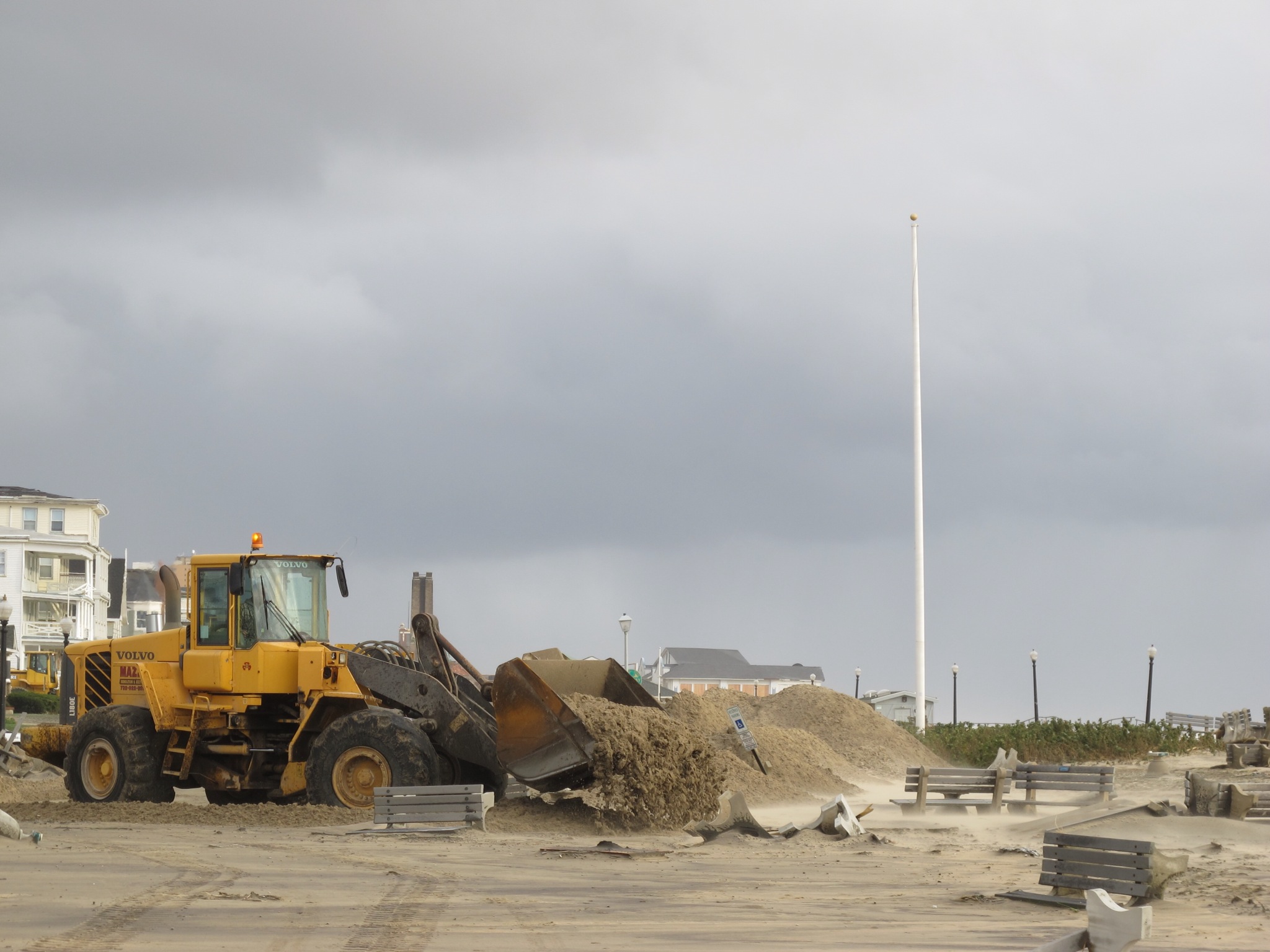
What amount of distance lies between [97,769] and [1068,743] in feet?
72.3

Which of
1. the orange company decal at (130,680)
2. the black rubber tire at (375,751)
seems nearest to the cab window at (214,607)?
the orange company decal at (130,680)

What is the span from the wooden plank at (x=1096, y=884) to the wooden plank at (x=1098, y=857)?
13 centimetres

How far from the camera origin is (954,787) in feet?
68.8

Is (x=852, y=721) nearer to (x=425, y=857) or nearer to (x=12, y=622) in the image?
(x=425, y=857)

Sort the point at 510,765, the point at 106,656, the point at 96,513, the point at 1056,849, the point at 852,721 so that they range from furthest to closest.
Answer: the point at 96,513 < the point at 852,721 < the point at 106,656 < the point at 510,765 < the point at 1056,849

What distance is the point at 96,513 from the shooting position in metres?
85.8

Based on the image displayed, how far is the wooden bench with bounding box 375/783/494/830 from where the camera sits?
15.3 m

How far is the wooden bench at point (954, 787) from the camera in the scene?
2064cm

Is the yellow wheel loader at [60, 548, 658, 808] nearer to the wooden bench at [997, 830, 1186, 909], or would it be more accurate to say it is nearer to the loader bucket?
the loader bucket

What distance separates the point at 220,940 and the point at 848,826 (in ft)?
28.8

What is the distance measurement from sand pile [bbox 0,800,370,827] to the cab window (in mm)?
2065

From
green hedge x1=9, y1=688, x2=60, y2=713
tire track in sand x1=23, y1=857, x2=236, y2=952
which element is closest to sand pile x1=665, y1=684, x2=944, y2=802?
tire track in sand x1=23, y1=857, x2=236, y2=952

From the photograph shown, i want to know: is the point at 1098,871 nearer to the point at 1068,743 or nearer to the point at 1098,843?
the point at 1098,843

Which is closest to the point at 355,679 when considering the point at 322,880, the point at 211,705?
the point at 211,705
